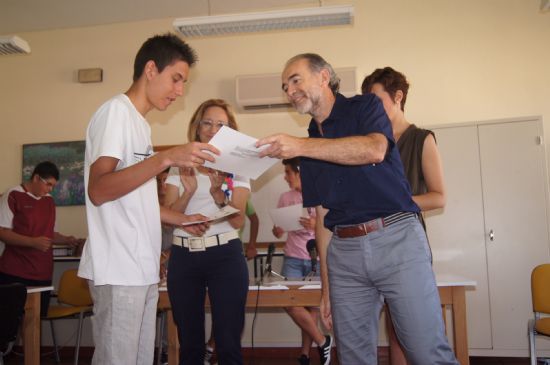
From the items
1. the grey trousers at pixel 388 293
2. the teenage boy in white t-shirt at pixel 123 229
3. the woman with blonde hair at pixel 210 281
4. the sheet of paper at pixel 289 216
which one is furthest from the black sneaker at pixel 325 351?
the teenage boy in white t-shirt at pixel 123 229

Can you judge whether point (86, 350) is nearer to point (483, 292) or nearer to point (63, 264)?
point (63, 264)

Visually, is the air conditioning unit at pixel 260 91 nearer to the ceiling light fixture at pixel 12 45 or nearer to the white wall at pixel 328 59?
the white wall at pixel 328 59

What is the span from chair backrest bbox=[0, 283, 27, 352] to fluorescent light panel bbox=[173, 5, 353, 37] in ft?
8.45

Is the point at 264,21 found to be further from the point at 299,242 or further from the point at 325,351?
the point at 325,351

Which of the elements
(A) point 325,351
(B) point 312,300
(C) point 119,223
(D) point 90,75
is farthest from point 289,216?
(D) point 90,75

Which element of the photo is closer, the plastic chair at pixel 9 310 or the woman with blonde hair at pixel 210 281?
the woman with blonde hair at pixel 210 281

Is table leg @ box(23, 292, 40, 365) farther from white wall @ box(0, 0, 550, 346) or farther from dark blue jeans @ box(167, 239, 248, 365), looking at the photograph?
white wall @ box(0, 0, 550, 346)

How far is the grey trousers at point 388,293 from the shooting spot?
163 centimetres

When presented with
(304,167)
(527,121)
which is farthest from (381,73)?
(527,121)

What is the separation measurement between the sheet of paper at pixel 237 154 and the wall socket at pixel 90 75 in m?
4.27

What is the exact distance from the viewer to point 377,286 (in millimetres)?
1748

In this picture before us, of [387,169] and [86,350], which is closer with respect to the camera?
[387,169]

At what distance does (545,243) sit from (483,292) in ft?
2.20

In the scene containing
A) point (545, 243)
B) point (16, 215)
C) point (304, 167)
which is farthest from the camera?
point (16, 215)
